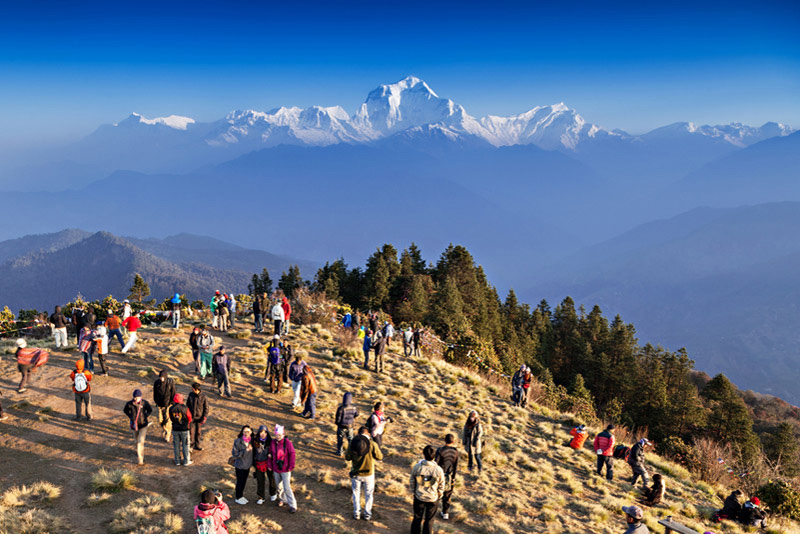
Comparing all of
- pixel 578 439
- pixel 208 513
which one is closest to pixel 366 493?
pixel 208 513

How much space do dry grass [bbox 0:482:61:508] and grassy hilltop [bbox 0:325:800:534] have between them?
3cm

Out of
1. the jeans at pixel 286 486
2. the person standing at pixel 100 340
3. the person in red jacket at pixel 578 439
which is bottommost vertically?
the person in red jacket at pixel 578 439

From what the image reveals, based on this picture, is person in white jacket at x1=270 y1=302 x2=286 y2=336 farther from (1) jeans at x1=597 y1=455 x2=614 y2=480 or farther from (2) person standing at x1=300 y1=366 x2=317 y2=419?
(1) jeans at x1=597 y1=455 x2=614 y2=480

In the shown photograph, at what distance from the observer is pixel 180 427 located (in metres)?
10.5

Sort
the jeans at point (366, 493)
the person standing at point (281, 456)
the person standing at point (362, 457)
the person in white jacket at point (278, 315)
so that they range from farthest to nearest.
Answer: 1. the person in white jacket at point (278, 315)
2. the jeans at point (366, 493)
3. the person standing at point (281, 456)
4. the person standing at point (362, 457)

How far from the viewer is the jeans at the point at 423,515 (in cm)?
859

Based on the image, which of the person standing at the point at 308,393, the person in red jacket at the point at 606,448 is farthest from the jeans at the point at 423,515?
the person in red jacket at the point at 606,448

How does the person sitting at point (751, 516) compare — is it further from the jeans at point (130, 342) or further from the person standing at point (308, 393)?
the jeans at point (130, 342)

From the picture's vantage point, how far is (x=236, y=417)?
1377 centimetres

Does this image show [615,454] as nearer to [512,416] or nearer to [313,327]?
[512,416]

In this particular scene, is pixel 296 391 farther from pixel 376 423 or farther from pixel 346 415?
pixel 376 423

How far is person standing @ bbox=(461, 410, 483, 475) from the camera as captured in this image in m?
11.9

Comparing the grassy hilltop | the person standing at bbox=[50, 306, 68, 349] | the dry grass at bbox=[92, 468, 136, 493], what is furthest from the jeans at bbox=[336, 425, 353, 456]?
the person standing at bbox=[50, 306, 68, 349]

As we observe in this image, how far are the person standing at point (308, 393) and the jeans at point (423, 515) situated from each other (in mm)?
5480
